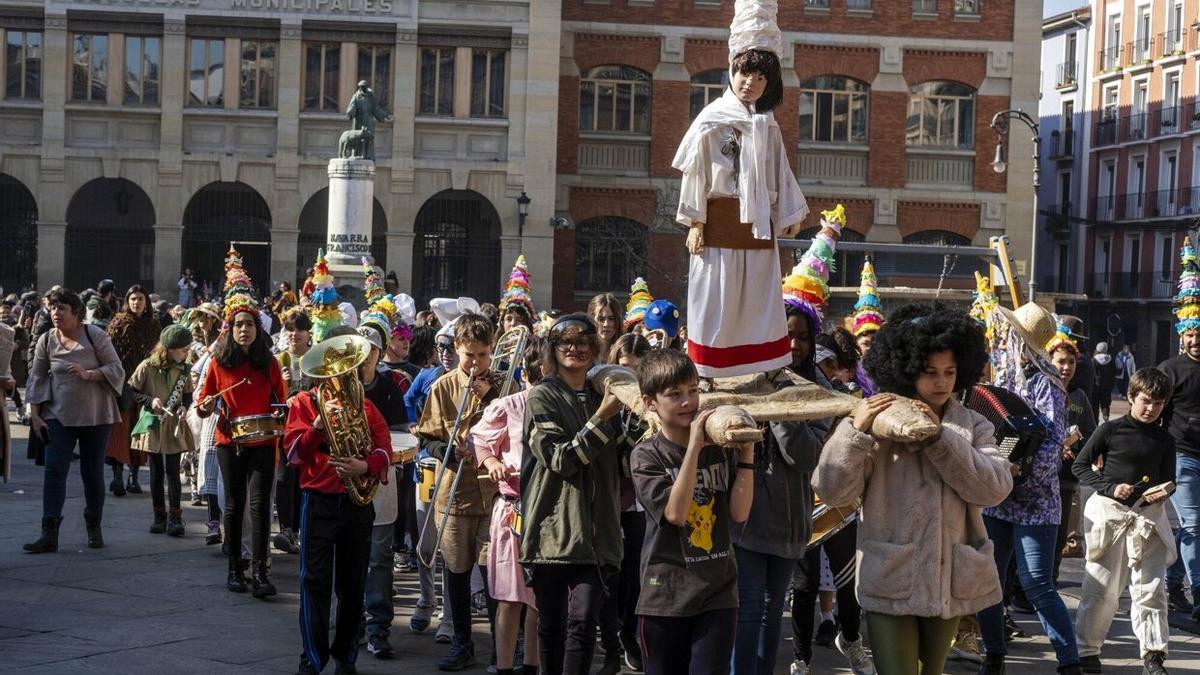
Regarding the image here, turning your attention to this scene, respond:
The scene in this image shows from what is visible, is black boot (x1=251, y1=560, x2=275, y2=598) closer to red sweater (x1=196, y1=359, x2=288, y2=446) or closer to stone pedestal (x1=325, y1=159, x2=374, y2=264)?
red sweater (x1=196, y1=359, x2=288, y2=446)

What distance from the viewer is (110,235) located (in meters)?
42.0

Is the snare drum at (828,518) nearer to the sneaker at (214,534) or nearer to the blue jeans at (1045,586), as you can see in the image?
the blue jeans at (1045,586)

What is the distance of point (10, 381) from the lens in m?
12.0

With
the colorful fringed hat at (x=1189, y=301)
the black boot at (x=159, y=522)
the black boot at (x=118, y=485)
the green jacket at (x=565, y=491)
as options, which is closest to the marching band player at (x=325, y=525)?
the green jacket at (x=565, y=491)

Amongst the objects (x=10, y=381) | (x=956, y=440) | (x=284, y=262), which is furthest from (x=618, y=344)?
(x=284, y=262)

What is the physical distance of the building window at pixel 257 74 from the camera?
136 ft

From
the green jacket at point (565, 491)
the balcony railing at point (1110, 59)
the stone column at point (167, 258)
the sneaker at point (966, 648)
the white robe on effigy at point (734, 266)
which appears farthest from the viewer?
the balcony railing at point (1110, 59)

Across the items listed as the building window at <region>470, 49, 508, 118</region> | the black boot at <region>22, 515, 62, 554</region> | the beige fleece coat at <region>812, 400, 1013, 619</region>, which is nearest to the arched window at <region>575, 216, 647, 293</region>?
the building window at <region>470, 49, 508, 118</region>

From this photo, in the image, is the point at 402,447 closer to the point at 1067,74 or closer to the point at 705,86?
the point at 705,86

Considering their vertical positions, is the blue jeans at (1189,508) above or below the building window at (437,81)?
below

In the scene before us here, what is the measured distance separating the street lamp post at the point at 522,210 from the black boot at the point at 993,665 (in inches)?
1281

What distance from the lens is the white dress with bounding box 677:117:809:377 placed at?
7.20 m

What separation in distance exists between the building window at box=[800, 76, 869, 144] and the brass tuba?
36.5 m

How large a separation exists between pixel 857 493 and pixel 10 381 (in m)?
7.90
